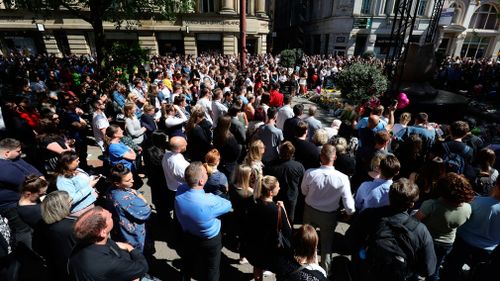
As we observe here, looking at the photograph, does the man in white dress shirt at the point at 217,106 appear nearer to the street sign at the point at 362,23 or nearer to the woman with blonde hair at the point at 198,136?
the woman with blonde hair at the point at 198,136

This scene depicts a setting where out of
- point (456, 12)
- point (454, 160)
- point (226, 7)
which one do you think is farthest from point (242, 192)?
point (456, 12)

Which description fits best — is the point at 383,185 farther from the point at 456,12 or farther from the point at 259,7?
the point at 456,12

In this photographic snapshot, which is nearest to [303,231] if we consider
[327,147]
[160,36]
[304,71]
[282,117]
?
[327,147]

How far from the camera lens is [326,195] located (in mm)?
3492

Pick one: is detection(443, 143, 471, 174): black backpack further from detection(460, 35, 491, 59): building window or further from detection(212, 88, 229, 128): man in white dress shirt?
detection(460, 35, 491, 59): building window

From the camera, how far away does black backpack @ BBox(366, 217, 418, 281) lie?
2.34m

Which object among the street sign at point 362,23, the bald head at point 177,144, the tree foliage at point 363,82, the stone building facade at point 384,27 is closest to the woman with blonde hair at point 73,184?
the bald head at point 177,144

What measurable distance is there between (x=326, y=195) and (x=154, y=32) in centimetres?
2816

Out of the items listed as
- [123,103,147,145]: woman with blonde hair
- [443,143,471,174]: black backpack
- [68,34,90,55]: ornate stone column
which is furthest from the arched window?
[68,34,90,55]: ornate stone column

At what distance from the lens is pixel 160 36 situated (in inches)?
1069

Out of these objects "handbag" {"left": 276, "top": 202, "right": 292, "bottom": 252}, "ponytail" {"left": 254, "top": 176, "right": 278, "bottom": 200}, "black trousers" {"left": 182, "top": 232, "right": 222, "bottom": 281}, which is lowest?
"black trousers" {"left": 182, "top": 232, "right": 222, "bottom": 281}

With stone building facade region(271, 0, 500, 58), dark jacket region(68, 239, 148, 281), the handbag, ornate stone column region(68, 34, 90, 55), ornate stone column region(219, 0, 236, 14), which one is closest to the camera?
dark jacket region(68, 239, 148, 281)

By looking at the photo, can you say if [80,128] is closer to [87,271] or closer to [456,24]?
[87,271]

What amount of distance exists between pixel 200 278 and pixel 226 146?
87.0 inches
